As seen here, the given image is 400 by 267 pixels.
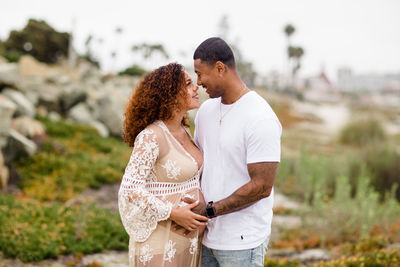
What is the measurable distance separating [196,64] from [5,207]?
4902mm

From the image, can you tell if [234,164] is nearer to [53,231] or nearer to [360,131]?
[53,231]

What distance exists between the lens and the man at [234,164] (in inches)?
89.9

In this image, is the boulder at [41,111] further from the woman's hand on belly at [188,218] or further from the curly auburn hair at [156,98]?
the woman's hand on belly at [188,218]

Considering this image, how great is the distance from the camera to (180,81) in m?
2.67

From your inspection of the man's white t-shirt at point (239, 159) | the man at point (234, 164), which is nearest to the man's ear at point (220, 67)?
the man at point (234, 164)

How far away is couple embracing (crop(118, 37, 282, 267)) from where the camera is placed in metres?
2.33

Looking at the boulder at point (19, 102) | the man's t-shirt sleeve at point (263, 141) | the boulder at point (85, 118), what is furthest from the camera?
the boulder at point (85, 118)

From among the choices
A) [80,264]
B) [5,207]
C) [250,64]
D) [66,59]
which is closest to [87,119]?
[5,207]

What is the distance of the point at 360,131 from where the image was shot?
15.7m

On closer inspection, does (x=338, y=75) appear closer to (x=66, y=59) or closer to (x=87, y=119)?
(x=66, y=59)

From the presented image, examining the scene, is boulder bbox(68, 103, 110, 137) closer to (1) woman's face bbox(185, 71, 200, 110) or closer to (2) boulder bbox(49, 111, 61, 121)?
(2) boulder bbox(49, 111, 61, 121)

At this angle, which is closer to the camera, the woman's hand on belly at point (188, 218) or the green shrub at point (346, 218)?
the woman's hand on belly at point (188, 218)

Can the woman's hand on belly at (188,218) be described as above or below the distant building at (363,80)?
above

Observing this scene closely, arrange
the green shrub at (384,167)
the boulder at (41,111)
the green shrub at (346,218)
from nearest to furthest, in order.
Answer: the green shrub at (346,218) < the green shrub at (384,167) < the boulder at (41,111)
